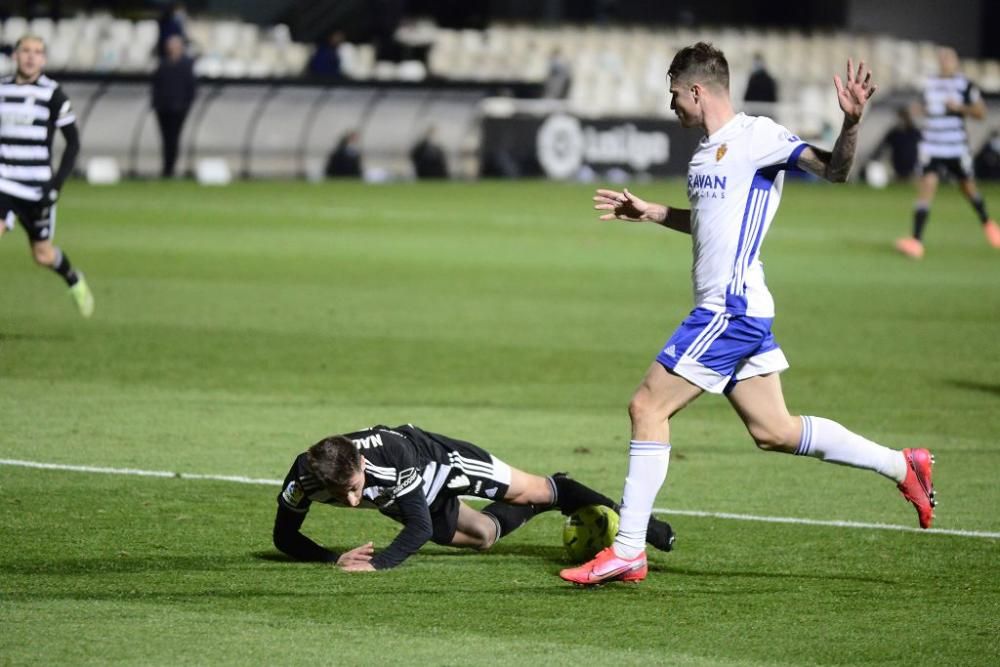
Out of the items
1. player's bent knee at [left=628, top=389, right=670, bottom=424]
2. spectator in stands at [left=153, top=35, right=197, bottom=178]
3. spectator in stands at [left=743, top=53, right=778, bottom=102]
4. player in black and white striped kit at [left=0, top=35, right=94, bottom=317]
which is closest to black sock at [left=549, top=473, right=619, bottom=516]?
player's bent knee at [left=628, top=389, right=670, bottom=424]

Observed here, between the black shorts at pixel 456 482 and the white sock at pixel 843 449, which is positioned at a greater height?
the white sock at pixel 843 449

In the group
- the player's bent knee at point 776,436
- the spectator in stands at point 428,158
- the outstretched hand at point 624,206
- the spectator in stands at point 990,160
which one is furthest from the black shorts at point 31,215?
the spectator in stands at point 990,160

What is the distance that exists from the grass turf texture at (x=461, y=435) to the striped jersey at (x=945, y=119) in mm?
1393

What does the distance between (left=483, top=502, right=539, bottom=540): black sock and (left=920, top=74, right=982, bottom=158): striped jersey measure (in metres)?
15.6

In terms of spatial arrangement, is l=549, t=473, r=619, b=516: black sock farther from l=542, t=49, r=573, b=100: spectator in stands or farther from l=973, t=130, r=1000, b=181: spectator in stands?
l=973, t=130, r=1000, b=181: spectator in stands

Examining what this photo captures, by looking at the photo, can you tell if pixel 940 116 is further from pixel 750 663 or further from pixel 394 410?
pixel 750 663

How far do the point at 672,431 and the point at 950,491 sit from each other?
227 cm

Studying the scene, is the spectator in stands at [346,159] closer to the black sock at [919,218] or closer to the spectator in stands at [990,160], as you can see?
the spectator in stands at [990,160]

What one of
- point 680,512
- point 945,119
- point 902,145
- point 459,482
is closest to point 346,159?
point 902,145

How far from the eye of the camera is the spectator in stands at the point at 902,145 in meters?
38.1

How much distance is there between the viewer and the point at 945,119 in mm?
22547

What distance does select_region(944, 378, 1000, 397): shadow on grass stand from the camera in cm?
1263

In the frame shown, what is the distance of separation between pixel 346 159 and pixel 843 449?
2828 centimetres

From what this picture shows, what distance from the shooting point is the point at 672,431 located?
437 inches
